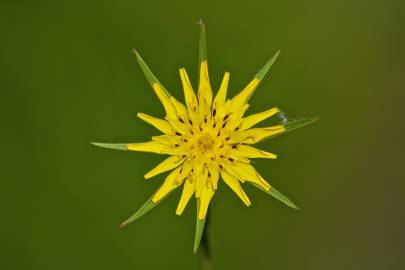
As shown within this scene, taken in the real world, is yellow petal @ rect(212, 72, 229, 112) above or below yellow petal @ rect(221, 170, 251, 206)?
above

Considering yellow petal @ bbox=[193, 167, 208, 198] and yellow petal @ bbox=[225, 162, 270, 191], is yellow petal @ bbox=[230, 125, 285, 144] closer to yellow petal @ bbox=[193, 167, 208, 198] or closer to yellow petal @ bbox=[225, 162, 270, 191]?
yellow petal @ bbox=[225, 162, 270, 191]

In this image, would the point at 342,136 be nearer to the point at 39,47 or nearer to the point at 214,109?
the point at 214,109

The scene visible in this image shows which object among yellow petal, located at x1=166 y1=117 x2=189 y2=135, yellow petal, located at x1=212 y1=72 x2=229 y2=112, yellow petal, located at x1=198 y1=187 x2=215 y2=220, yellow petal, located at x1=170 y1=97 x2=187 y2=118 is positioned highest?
yellow petal, located at x1=212 y1=72 x2=229 y2=112

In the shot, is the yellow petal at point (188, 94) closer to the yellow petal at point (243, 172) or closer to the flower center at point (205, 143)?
the flower center at point (205, 143)

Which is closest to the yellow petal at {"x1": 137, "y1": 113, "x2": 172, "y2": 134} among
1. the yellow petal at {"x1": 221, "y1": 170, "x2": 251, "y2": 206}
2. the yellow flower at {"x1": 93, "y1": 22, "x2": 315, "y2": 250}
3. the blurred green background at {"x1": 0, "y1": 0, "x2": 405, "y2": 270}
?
the yellow flower at {"x1": 93, "y1": 22, "x2": 315, "y2": 250}

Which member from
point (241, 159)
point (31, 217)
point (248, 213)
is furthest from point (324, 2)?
point (31, 217)

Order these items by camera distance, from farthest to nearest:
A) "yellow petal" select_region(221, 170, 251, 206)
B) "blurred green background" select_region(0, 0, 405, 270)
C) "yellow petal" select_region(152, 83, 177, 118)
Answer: "blurred green background" select_region(0, 0, 405, 270)
"yellow petal" select_region(221, 170, 251, 206)
"yellow petal" select_region(152, 83, 177, 118)
